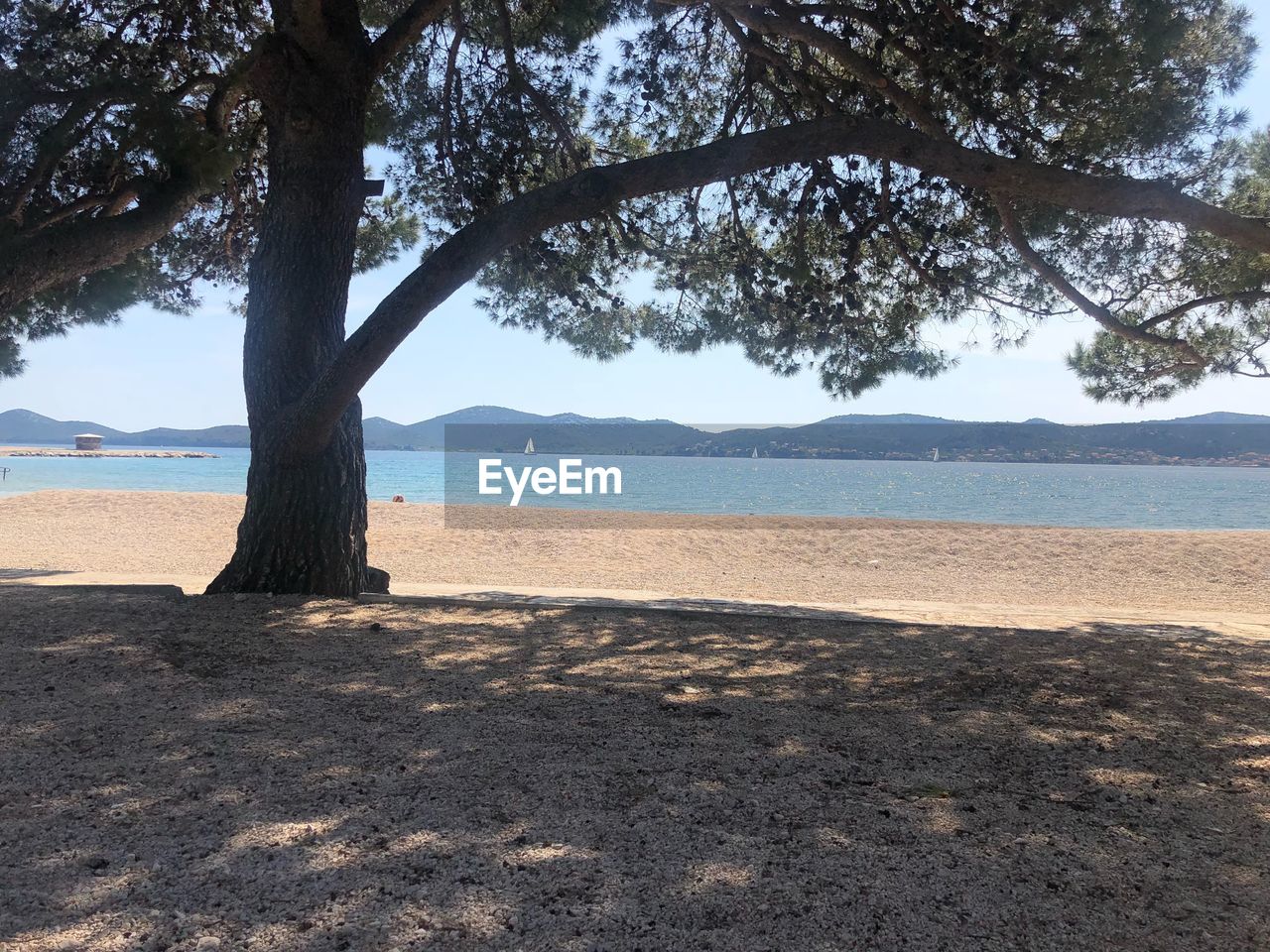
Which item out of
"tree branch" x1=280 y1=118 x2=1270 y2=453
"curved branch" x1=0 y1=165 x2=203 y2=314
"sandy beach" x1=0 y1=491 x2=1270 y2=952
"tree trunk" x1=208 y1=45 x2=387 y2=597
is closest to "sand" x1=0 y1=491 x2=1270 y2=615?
"tree trunk" x1=208 y1=45 x2=387 y2=597

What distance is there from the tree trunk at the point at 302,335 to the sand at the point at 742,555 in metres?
4.15

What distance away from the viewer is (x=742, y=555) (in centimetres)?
1323

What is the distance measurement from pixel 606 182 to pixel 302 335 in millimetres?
1955

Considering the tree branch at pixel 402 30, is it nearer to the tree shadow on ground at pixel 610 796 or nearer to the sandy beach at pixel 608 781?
the sandy beach at pixel 608 781

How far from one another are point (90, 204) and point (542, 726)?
→ 5260 mm

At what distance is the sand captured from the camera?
1016cm

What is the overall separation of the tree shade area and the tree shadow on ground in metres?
1.93

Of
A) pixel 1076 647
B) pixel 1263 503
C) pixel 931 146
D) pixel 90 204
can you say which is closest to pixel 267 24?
pixel 90 204

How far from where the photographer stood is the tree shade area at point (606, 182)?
4.40 meters

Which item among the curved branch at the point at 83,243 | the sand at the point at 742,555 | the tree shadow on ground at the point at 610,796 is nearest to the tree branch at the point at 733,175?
the curved branch at the point at 83,243

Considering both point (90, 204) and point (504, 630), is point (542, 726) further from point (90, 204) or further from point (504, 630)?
point (90, 204)

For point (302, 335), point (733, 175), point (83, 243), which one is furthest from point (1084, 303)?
point (83, 243)

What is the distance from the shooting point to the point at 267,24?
22.5ft

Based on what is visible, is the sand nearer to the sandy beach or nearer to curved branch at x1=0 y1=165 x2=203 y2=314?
curved branch at x1=0 y1=165 x2=203 y2=314
